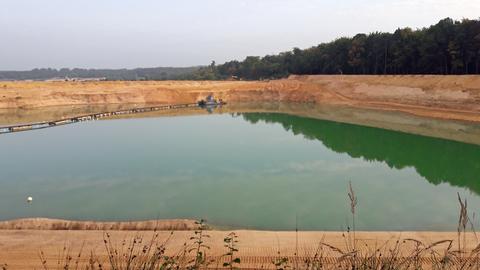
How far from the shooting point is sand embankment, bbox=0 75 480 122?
127 ft

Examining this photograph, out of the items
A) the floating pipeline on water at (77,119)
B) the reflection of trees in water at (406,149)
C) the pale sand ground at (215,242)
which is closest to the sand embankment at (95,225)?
the pale sand ground at (215,242)

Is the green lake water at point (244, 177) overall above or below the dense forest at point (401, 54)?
below

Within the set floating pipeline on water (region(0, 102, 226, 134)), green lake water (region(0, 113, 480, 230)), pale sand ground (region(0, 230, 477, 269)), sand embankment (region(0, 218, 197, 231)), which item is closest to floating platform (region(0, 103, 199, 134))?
floating pipeline on water (region(0, 102, 226, 134))

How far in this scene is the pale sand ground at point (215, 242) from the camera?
9.59m

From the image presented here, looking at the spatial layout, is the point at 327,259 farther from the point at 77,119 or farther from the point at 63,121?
the point at 77,119

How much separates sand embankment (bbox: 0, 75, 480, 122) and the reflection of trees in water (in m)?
9.02

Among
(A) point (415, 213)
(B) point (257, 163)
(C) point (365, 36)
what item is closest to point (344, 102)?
(C) point (365, 36)

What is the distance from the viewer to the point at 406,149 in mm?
25234

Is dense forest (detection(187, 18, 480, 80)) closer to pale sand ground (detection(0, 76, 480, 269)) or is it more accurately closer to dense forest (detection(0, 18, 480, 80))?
dense forest (detection(0, 18, 480, 80))

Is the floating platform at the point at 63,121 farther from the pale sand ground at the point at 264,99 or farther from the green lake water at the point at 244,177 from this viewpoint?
the pale sand ground at the point at 264,99

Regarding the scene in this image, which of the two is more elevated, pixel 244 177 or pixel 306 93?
pixel 306 93

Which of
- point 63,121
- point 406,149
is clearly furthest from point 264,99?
point 406,149

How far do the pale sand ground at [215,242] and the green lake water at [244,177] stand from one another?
1432 millimetres

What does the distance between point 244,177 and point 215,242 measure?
7892 mm
